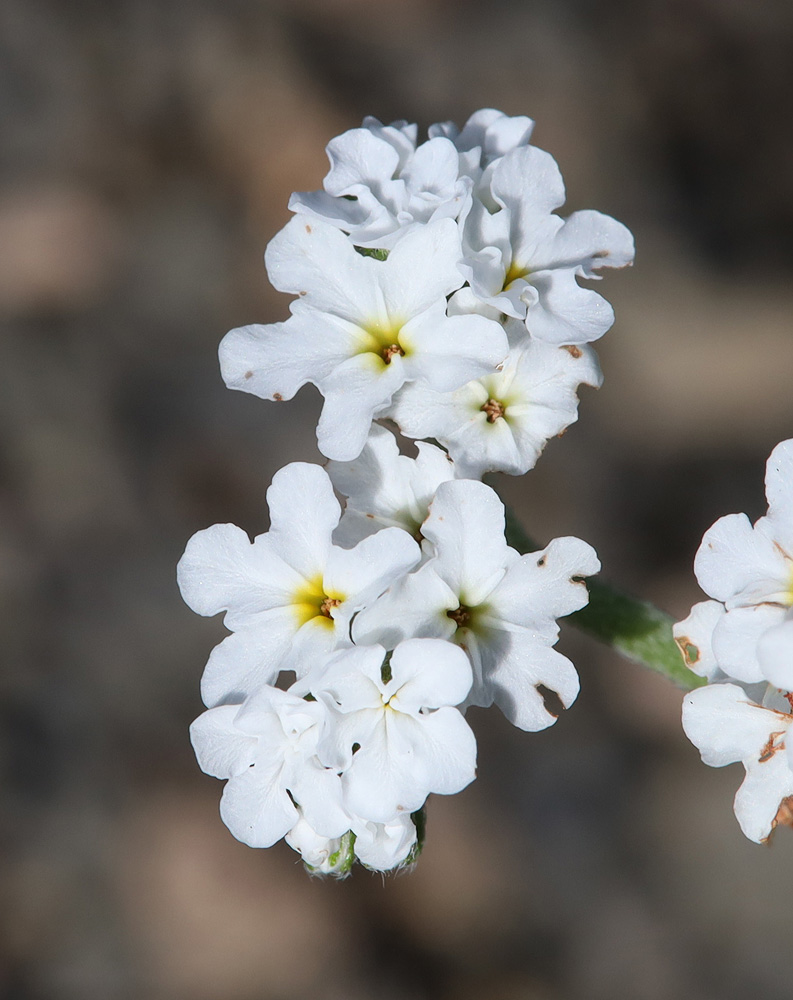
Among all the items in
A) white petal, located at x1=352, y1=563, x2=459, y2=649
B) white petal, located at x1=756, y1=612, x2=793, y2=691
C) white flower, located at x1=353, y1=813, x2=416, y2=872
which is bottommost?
white flower, located at x1=353, y1=813, x2=416, y2=872

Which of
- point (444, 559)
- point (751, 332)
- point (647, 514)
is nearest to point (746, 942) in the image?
point (647, 514)

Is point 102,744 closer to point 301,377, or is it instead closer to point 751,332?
point 301,377

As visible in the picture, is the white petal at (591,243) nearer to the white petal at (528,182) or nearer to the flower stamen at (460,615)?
the white petal at (528,182)

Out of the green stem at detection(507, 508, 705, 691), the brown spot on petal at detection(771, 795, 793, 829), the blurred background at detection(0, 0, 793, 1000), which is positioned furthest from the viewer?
the blurred background at detection(0, 0, 793, 1000)

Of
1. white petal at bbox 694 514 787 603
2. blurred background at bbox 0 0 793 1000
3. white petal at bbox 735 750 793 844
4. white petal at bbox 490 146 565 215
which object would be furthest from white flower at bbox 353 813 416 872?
blurred background at bbox 0 0 793 1000

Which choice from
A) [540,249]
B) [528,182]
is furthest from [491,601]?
[528,182]

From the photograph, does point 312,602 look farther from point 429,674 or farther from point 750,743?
point 750,743

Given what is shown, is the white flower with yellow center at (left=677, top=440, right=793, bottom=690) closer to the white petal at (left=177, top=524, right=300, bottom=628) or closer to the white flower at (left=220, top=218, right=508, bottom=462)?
the white flower at (left=220, top=218, right=508, bottom=462)
